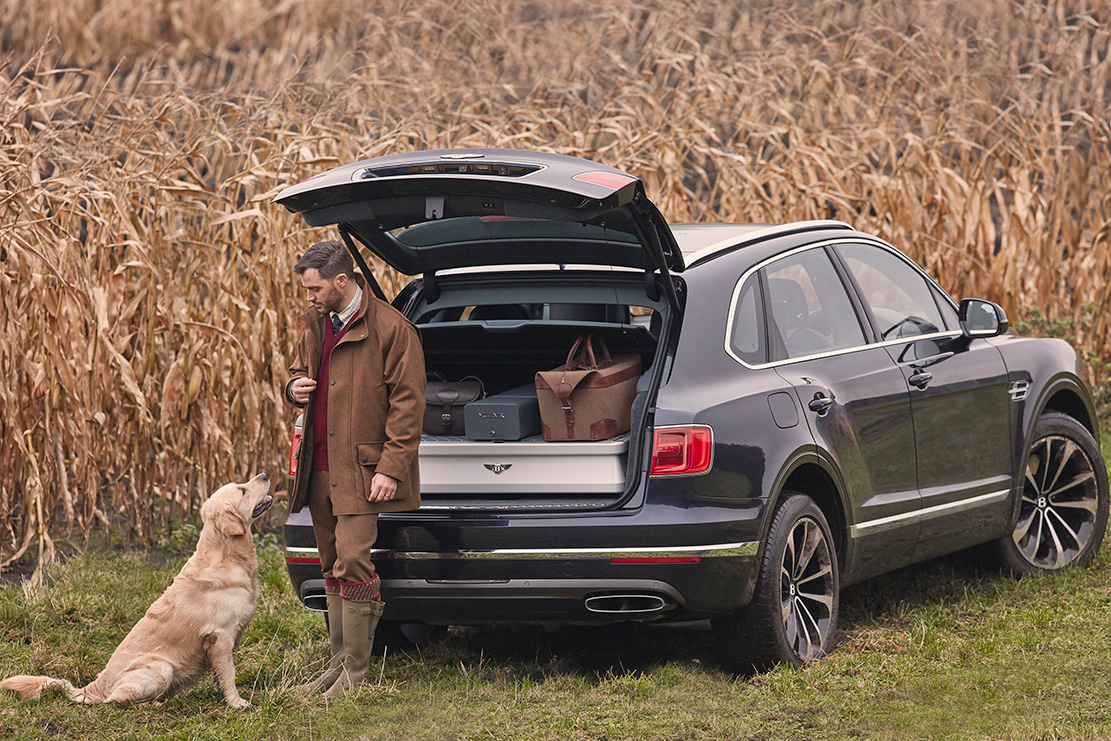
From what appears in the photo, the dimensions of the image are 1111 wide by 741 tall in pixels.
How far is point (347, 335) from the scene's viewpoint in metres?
5.30

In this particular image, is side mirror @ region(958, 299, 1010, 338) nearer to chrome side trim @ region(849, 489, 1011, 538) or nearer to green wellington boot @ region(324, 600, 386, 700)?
chrome side trim @ region(849, 489, 1011, 538)

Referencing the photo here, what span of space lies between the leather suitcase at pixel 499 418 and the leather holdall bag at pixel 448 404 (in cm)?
29

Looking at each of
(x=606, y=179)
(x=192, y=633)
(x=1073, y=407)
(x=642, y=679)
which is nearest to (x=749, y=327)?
(x=606, y=179)

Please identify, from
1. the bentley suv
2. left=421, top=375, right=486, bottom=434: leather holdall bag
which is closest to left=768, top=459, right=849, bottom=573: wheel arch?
the bentley suv

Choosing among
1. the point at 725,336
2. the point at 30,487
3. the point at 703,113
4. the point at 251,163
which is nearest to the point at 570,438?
the point at 725,336

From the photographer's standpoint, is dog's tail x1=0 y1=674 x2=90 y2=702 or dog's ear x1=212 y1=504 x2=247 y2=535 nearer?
dog's tail x1=0 y1=674 x2=90 y2=702

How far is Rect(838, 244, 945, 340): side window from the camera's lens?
6379 mm

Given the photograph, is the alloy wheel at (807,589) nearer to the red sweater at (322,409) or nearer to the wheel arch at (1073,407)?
the red sweater at (322,409)

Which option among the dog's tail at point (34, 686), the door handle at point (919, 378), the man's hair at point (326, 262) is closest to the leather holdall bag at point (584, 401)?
the man's hair at point (326, 262)

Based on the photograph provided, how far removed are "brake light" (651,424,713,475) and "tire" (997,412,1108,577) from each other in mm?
2700

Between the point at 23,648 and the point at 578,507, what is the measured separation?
110 inches

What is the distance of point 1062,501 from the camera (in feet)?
23.7

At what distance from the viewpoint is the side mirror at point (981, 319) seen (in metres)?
6.66

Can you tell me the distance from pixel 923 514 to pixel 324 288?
2828 mm
